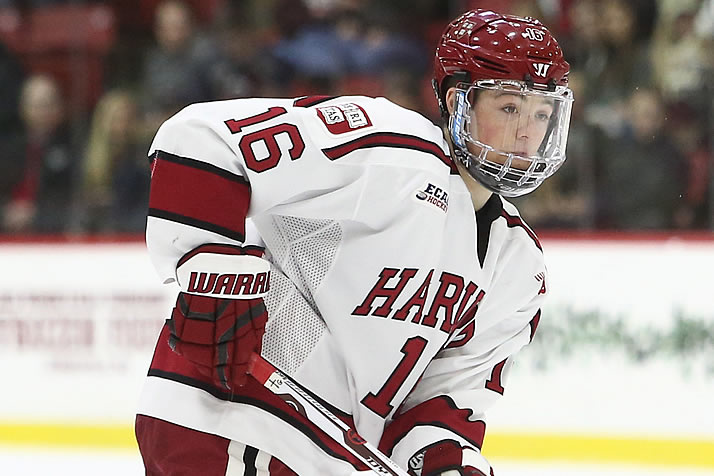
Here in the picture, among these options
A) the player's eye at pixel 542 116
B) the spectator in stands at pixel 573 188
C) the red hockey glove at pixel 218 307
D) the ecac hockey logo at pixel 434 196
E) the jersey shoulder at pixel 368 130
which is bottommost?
the spectator in stands at pixel 573 188

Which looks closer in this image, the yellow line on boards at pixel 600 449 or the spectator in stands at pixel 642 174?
the yellow line on boards at pixel 600 449

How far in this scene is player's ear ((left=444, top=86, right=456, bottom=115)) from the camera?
1719 mm

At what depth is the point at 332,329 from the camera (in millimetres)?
1714

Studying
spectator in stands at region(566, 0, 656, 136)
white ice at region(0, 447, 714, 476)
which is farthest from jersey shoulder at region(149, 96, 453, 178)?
spectator in stands at region(566, 0, 656, 136)

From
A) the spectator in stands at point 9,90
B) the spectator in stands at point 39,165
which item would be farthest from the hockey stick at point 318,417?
the spectator in stands at point 9,90

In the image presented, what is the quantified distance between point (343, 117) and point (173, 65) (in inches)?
118

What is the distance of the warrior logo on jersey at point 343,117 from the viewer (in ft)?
5.21

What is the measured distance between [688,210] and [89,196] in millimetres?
2339

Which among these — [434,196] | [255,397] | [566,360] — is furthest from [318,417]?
[566,360]

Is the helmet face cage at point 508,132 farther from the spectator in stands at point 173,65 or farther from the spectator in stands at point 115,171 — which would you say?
the spectator in stands at point 173,65

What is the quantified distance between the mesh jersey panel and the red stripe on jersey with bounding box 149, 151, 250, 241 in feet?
0.65

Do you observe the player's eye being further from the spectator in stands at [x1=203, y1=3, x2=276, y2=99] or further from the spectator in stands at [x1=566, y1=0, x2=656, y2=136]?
the spectator in stands at [x1=203, y1=3, x2=276, y2=99]

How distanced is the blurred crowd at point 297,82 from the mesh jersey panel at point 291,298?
2195 mm

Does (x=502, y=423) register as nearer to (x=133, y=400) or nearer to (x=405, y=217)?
Result: (x=133, y=400)
